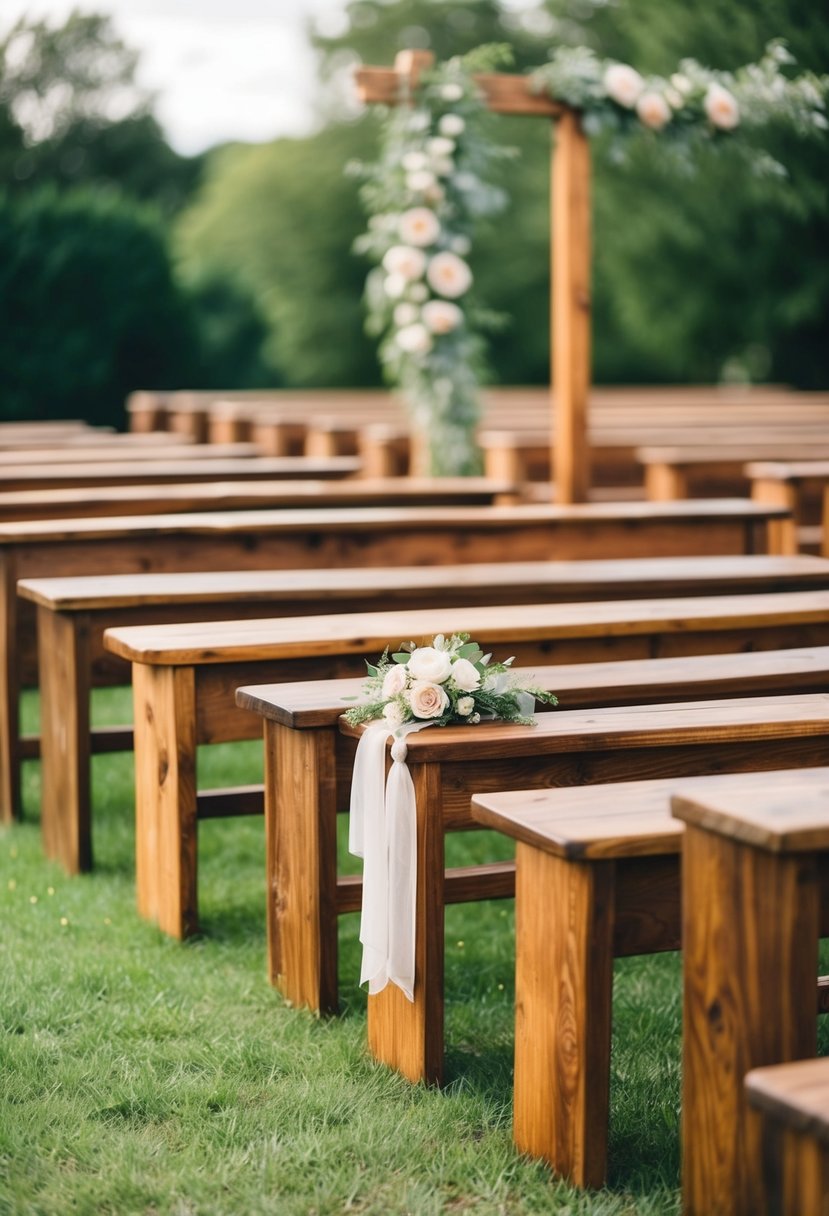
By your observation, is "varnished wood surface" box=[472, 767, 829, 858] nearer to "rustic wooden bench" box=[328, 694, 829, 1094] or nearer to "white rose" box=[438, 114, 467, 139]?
"rustic wooden bench" box=[328, 694, 829, 1094]

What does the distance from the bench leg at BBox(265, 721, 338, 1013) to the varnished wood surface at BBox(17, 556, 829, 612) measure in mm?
1208

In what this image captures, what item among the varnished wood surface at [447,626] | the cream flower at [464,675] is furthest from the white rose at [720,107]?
the cream flower at [464,675]

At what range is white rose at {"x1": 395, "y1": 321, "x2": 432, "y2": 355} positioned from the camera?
29.8ft

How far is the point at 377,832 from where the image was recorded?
3635mm

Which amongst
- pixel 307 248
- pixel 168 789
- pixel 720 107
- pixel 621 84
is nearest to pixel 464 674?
pixel 168 789

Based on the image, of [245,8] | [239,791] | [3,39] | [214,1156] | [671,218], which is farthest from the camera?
[245,8]

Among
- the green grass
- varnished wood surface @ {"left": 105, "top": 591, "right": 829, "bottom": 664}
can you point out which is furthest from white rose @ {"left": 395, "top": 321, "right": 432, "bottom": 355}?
the green grass

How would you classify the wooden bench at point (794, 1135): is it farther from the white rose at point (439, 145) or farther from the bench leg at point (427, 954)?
the white rose at point (439, 145)

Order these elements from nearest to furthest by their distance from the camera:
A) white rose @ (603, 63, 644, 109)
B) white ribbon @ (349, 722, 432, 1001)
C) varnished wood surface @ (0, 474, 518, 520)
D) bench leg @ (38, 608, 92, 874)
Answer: white ribbon @ (349, 722, 432, 1001)
bench leg @ (38, 608, 92, 874)
varnished wood surface @ (0, 474, 518, 520)
white rose @ (603, 63, 644, 109)

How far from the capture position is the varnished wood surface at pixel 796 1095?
2289 millimetres

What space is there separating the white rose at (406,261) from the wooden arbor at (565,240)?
3.02 ft

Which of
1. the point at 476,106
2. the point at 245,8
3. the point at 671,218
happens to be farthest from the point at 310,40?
the point at 476,106

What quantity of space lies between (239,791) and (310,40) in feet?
116

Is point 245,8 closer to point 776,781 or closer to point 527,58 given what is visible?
point 527,58
